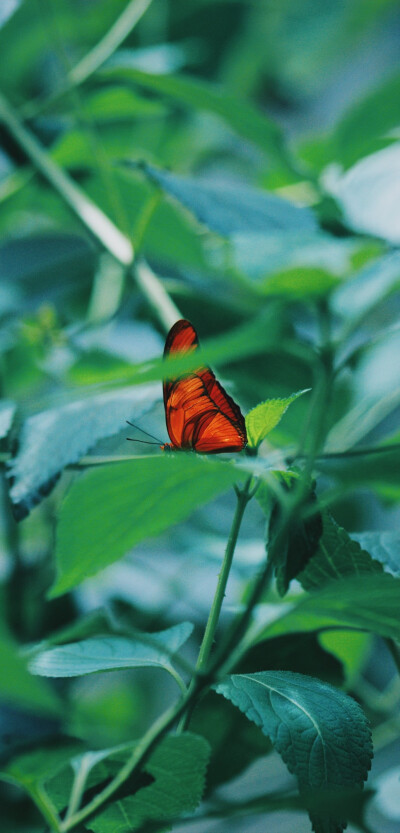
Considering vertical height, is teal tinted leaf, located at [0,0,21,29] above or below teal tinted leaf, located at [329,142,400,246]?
above

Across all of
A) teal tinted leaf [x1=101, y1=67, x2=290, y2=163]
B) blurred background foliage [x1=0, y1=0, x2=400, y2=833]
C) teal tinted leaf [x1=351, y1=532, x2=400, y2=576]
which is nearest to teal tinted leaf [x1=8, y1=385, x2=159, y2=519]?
blurred background foliage [x1=0, y1=0, x2=400, y2=833]

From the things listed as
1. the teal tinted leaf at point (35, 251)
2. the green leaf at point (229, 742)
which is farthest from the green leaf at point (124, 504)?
the teal tinted leaf at point (35, 251)

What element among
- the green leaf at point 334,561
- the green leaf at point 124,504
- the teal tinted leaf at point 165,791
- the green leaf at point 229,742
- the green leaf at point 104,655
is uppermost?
the green leaf at point 124,504

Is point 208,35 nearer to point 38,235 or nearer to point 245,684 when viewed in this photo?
point 38,235

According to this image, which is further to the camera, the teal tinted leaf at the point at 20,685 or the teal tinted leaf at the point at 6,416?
the teal tinted leaf at the point at 6,416

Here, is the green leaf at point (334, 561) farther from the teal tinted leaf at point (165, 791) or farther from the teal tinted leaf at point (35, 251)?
the teal tinted leaf at point (35, 251)

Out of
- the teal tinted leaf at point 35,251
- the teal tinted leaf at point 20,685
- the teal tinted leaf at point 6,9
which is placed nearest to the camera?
the teal tinted leaf at point 20,685

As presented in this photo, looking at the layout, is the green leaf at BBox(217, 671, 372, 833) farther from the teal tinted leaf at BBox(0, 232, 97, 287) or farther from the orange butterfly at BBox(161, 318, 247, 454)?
the teal tinted leaf at BBox(0, 232, 97, 287)
